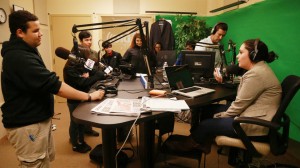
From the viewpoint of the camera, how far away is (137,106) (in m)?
1.59

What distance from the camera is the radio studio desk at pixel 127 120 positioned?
4.39 ft

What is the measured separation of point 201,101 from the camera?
1.80m

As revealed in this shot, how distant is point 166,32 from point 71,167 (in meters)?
3.54

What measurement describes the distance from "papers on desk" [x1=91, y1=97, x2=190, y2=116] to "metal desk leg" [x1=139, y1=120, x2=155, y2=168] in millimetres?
471

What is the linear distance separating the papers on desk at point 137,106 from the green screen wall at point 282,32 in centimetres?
172

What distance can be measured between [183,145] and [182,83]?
0.61m

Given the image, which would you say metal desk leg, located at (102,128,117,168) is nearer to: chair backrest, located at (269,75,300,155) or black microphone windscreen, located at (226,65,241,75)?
chair backrest, located at (269,75,300,155)

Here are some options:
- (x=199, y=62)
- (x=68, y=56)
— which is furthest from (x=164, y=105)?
(x=199, y=62)

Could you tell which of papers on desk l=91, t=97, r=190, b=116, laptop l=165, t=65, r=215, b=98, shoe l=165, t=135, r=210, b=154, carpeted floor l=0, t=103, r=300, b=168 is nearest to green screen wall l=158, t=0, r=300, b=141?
carpeted floor l=0, t=103, r=300, b=168

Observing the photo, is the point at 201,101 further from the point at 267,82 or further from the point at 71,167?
the point at 71,167

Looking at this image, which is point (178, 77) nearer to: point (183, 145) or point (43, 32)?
point (183, 145)

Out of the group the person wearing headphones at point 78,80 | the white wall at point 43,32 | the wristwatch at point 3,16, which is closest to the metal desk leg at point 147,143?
the person wearing headphones at point 78,80

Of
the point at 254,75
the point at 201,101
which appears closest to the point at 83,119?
the point at 201,101

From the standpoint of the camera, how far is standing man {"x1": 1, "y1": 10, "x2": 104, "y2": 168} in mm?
1374
